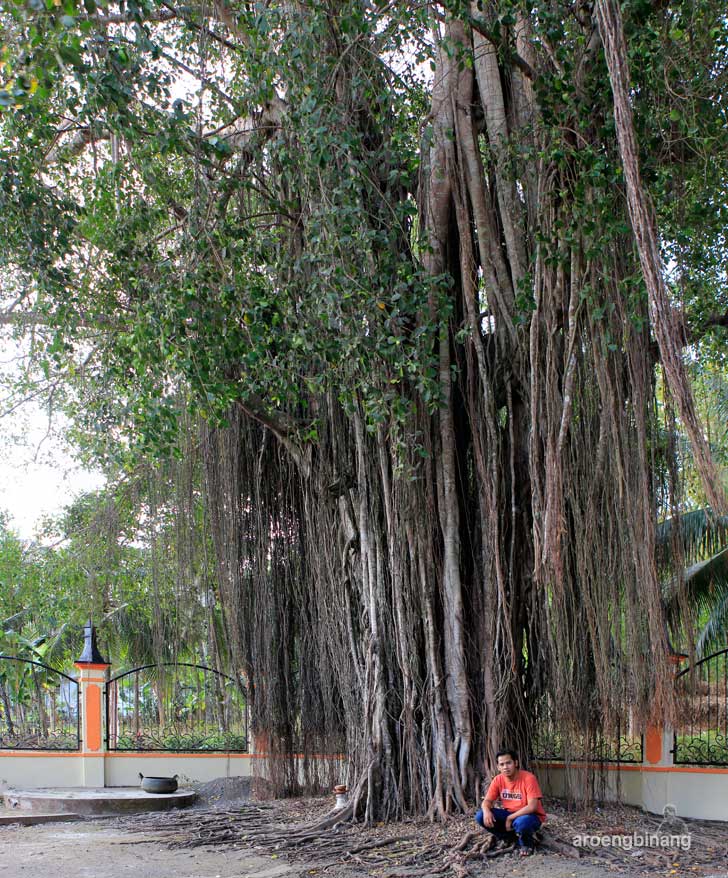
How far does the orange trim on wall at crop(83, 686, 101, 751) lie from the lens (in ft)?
26.3

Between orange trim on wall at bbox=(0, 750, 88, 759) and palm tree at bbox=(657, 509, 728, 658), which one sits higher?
palm tree at bbox=(657, 509, 728, 658)

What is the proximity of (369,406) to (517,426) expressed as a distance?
48.6 inches

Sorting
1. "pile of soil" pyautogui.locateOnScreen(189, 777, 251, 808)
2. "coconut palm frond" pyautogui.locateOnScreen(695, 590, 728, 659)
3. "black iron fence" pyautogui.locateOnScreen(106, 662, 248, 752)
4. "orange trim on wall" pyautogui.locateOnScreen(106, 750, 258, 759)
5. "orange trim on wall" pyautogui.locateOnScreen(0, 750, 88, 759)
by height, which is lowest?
"pile of soil" pyautogui.locateOnScreen(189, 777, 251, 808)

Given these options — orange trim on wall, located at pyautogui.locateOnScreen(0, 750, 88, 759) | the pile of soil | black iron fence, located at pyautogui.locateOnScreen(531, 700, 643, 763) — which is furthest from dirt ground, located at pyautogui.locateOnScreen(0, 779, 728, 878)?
orange trim on wall, located at pyautogui.locateOnScreen(0, 750, 88, 759)

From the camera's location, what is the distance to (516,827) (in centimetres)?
502

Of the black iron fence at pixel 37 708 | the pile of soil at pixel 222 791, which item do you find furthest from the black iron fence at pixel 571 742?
the black iron fence at pixel 37 708

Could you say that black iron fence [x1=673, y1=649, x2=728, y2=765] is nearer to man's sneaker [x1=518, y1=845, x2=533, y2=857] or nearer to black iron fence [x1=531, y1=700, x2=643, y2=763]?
black iron fence [x1=531, y1=700, x2=643, y2=763]

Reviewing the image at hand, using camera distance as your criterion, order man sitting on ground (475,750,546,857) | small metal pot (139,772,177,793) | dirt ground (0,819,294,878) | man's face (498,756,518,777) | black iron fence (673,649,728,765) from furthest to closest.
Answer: small metal pot (139,772,177,793) < black iron fence (673,649,728,765) < man's face (498,756,518,777) < man sitting on ground (475,750,546,857) < dirt ground (0,819,294,878)

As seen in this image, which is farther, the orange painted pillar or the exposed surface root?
the orange painted pillar

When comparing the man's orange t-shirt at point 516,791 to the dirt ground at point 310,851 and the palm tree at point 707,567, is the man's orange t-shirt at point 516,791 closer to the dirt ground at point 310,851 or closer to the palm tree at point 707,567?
the dirt ground at point 310,851

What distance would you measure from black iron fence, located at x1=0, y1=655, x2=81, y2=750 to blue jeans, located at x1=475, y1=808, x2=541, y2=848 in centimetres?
434

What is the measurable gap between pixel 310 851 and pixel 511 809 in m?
1.16

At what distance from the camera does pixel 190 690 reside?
8.78 m

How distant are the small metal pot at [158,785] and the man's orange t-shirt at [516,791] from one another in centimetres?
326
